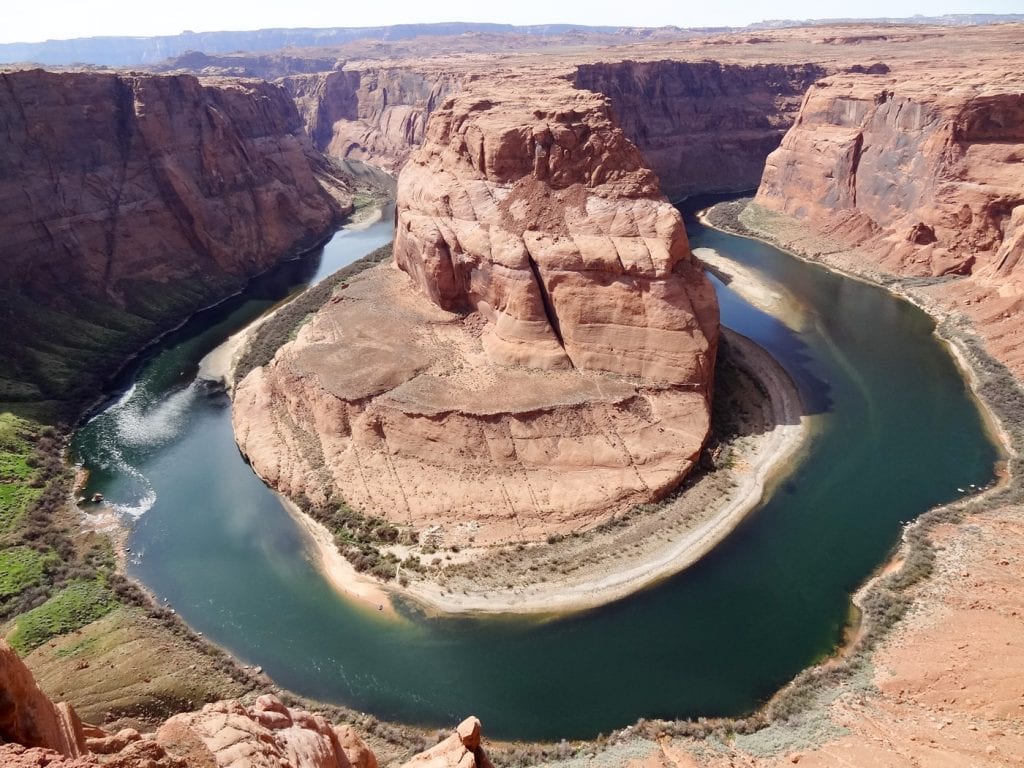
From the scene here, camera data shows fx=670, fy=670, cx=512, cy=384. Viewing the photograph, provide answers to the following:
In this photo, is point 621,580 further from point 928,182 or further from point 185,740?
point 928,182

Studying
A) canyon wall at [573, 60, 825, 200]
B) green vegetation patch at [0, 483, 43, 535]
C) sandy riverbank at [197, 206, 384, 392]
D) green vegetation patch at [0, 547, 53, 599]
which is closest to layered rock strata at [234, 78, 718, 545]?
sandy riverbank at [197, 206, 384, 392]

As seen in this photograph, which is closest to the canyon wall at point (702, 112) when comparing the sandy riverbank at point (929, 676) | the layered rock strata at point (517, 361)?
the layered rock strata at point (517, 361)

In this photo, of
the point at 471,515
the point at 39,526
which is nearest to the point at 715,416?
the point at 471,515

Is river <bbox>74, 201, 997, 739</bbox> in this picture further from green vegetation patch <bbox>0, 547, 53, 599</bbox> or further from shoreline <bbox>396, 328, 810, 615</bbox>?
green vegetation patch <bbox>0, 547, 53, 599</bbox>

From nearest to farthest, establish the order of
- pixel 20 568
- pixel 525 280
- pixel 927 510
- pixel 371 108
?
pixel 20 568 < pixel 927 510 < pixel 525 280 < pixel 371 108

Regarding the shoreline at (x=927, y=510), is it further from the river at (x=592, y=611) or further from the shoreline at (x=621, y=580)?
the shoreline at (x=621, y=580)

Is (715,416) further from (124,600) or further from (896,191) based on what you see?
(896,191)

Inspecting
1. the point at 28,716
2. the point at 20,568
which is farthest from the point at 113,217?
the point at 28,716
